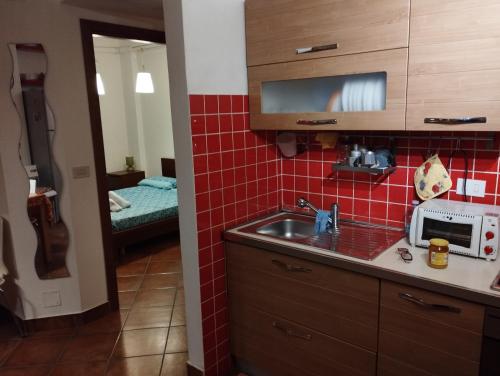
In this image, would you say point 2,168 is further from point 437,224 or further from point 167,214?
point 437,224

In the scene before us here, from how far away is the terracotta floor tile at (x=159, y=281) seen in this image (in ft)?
12.1

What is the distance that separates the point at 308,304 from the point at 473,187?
3.25ft

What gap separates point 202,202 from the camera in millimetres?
2133

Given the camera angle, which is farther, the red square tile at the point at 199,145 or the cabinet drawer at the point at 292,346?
the red square tile at the point at 199,145

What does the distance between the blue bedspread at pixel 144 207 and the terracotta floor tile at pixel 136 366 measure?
181 cm

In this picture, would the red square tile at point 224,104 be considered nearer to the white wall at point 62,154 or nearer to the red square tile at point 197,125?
the red square tile at point 197,125

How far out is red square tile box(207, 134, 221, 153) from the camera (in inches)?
83.7

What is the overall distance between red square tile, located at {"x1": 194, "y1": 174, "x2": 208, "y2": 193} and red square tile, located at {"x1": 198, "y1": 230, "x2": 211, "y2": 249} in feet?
0.76

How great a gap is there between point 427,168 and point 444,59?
2.02 feet

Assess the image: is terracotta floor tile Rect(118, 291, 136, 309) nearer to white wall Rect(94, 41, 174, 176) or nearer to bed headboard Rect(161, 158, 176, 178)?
bed headboard Rect(161, 158, 176, 178)

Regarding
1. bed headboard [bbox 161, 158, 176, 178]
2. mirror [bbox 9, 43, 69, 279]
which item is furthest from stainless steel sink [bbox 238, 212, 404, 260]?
bed headboard [bbox 161, 158, 176, 178]

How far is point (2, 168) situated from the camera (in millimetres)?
2729

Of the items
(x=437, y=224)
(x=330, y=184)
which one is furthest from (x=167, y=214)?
(x=437, y=224)

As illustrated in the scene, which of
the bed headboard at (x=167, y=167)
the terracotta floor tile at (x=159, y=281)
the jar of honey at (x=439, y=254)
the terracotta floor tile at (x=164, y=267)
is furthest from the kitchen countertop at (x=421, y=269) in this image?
the bed headboard at (x=167, y=167)
